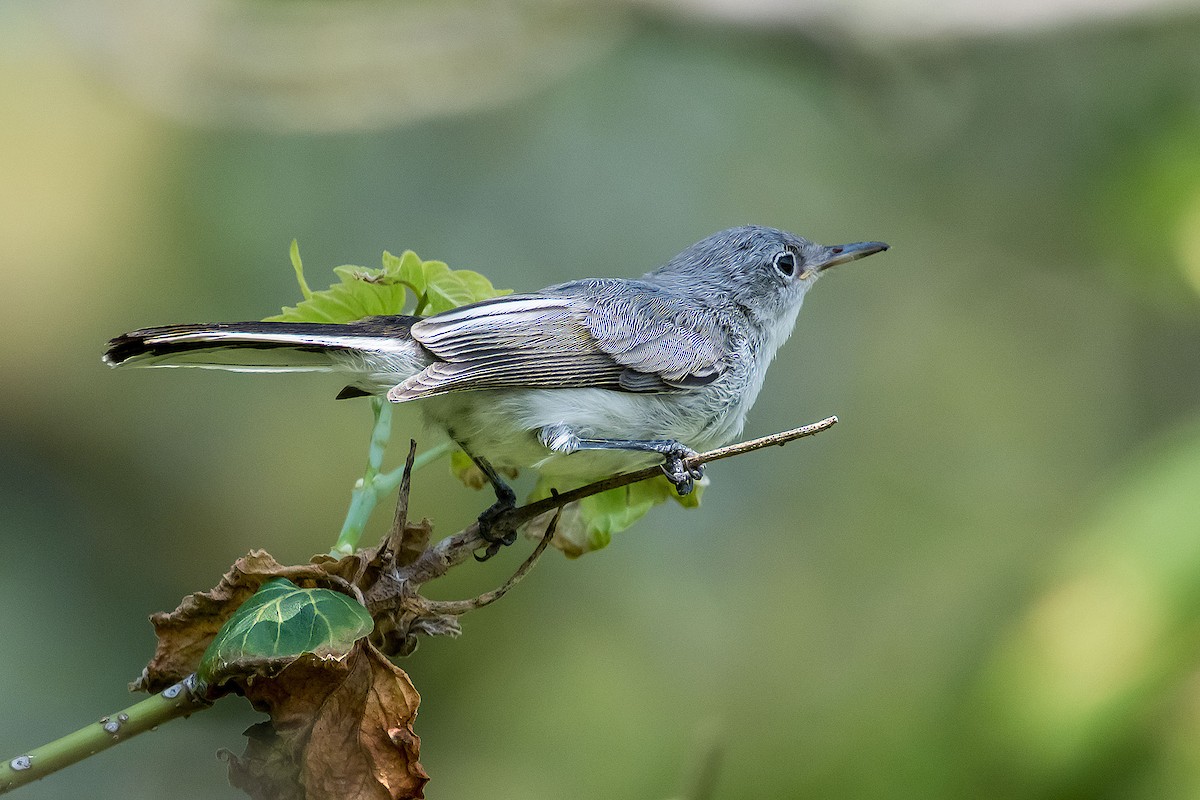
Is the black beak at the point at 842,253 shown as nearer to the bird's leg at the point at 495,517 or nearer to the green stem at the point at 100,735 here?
the bird's leg at the point at 495,517

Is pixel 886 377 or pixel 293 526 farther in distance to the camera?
pixel 886 377

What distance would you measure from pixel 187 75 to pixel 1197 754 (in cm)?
656

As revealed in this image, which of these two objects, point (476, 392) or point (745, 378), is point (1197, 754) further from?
point (476, 392)

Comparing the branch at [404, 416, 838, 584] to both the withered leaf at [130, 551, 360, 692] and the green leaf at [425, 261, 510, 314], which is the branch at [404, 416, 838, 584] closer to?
the withered leaf at [130, 551, 360, 692]

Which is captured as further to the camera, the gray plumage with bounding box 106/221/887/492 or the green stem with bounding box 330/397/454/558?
the gray plumage with bounding box 106/221/887/492

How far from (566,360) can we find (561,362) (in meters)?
0.02

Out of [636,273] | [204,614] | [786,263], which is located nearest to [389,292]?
[204,614]

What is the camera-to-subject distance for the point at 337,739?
1761 millimetres

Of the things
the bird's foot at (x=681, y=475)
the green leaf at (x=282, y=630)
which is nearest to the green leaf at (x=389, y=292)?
the bird's foot at (x=681, y=475)

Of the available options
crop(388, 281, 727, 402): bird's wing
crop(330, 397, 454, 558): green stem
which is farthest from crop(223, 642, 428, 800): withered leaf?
crop(388, 281, 727, 402): bird's wing

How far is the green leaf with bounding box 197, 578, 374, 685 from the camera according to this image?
159 centimetres

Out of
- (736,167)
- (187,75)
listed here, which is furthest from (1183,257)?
(187,75)

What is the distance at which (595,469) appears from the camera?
103 inches

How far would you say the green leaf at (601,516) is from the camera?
229 cm
